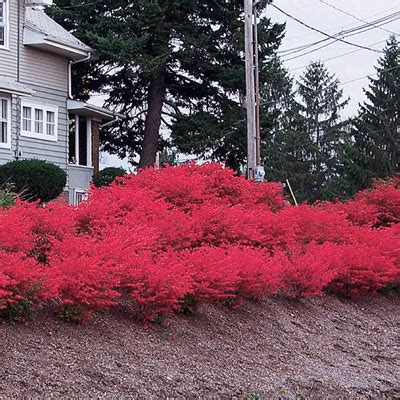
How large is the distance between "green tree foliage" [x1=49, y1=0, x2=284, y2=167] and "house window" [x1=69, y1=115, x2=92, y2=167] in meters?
2.05

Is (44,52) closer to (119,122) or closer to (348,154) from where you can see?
(119,122)

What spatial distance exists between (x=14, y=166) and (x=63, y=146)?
5340 mm

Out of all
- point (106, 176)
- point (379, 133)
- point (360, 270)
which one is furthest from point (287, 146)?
point (360, 270)

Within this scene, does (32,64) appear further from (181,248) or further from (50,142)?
(181,248)

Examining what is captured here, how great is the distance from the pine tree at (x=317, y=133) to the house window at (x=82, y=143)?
3485 centimetres

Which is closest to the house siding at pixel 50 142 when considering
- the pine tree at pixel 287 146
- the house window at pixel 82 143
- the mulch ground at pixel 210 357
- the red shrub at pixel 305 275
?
the house window at pixel 82 143

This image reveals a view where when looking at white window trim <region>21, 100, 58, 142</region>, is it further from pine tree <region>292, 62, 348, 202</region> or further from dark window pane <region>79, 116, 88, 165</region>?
pine tree <region>292, 62, 348, 202</region>

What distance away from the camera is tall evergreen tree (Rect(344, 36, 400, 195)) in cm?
5019

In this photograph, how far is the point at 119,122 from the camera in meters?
33.8

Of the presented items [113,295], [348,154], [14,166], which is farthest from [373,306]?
[348,154]

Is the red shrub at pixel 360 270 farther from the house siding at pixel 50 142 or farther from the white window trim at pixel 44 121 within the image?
the white window trim at pixel 44 121

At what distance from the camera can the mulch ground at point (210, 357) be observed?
23.8ft

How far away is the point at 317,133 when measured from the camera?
227ft

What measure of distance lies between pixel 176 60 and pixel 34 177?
9510 mm
